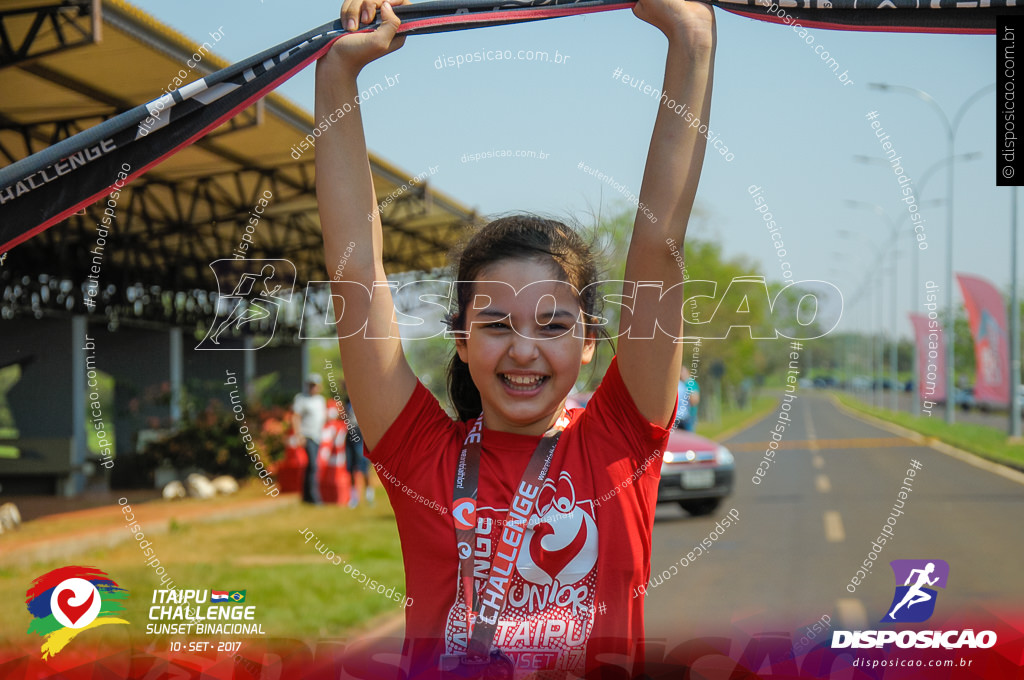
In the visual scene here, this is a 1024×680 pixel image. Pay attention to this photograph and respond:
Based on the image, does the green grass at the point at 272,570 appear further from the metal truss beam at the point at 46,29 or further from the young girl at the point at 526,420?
the metal truss beam at the point at 46,29

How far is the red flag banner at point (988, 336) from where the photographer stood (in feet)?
60.6

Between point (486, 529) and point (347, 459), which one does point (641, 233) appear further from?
point (347, 459)

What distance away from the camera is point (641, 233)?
1714 millimetres

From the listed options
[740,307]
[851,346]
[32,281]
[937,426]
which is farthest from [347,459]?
[851,346]

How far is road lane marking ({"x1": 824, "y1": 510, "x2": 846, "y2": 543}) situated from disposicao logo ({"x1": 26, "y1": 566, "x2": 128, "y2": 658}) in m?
8.31

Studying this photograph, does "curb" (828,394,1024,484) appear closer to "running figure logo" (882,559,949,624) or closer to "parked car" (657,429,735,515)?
"parked car" (657,429,735,515)

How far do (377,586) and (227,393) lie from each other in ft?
28.7

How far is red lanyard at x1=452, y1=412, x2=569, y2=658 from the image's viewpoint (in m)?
1.64

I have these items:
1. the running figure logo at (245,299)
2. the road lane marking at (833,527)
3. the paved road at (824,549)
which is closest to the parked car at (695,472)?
the paved road at (824,549)

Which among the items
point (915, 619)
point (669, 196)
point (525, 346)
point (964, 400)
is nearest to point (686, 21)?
point (669, 196)

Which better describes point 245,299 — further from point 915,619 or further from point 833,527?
point 833,527

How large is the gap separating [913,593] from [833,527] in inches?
340

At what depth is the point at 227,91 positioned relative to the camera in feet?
6.98

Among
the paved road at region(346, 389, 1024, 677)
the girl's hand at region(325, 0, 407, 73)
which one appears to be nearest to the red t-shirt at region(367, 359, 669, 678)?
the paved road at region(346, 389, 1024, 677)
